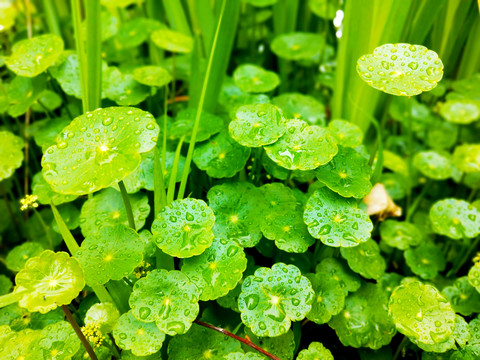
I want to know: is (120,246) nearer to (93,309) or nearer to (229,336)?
(93,309)

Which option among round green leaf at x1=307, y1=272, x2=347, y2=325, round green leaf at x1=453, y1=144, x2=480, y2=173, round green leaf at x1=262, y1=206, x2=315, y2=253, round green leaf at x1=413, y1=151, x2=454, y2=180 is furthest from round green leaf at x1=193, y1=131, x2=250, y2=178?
round green leaf at x1=453, y1=144, x2=480, y2=173

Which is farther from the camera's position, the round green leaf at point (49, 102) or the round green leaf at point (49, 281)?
the round green leaf at point (49, 102)

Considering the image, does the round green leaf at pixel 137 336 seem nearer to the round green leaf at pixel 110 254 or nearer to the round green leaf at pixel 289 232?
the round green leaf at pixel 110 254

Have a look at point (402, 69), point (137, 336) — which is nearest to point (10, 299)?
point (137, 336)

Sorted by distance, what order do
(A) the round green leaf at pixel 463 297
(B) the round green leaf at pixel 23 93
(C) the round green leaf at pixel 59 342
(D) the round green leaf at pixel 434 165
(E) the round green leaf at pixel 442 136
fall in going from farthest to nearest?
(E) the round green leaf at pixel 442 136 → (D) the round green leaf at pixel 434 165 → (B) the round green leaf at pixel 23 93 → (A) the round green leaf at pixel 463 297 → (C) the round green leaf at pixel 59 342

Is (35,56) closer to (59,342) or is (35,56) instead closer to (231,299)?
(59,342)

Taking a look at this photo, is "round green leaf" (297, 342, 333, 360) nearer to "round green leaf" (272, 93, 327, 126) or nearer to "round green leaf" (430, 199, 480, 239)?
"round green leaf" (430, 199, 480, 239)

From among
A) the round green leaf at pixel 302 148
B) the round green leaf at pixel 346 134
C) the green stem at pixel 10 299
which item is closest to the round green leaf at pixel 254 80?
the round green leaf at pixel 346 134
